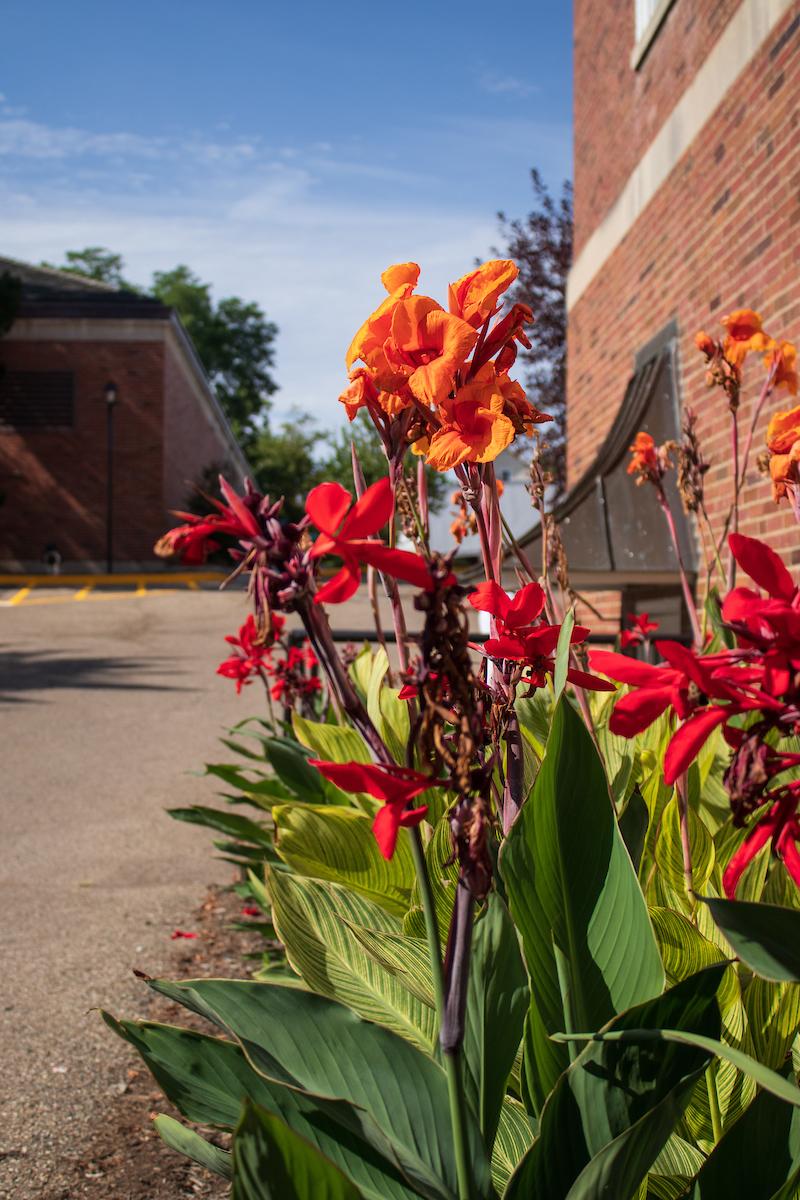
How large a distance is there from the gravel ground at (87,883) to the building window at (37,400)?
47.5 feet

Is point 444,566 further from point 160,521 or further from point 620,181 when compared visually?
point 160,521

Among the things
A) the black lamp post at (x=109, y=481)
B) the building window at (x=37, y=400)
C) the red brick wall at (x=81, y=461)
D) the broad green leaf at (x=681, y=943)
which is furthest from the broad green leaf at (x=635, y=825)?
the building window at (x=37, y=400)

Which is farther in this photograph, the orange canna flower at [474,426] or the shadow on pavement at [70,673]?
the shadow on pavement at [70,673]

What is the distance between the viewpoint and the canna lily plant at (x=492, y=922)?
0.76 m

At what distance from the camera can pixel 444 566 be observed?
0.75m

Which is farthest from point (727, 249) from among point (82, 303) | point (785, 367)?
point (82, 303)

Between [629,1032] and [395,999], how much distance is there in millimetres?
498

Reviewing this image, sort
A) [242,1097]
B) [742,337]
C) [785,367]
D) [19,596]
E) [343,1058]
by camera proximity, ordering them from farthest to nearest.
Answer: [19,596] < [742,337] < [785,367] < [343,1058] < [242,1097]

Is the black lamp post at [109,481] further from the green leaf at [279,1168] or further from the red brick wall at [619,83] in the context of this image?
the green leaf at [279,1168]

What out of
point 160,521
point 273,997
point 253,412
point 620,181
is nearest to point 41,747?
point 620,181

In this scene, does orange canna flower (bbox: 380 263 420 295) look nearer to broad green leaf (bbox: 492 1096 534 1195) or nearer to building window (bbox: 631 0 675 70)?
broad green leaf (bbox: 492 1096 534 1195)

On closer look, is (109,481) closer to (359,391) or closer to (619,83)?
(619,83)

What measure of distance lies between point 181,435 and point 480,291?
2637 centimetres

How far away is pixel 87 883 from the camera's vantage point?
12.7 ft
